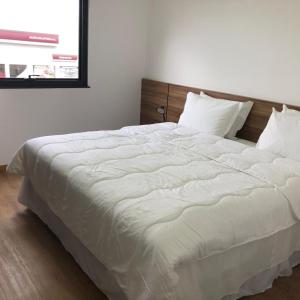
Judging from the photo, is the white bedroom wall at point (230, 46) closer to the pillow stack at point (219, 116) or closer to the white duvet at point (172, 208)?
the pillow stack at point (219, 116)

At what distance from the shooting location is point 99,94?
3.91m

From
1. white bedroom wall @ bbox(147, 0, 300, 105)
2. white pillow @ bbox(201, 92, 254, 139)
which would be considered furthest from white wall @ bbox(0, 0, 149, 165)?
white pillow @ bbox(201, 92, 254, 139)

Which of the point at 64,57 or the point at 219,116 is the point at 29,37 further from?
the point at 219,116

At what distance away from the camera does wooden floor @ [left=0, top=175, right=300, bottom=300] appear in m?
1.86

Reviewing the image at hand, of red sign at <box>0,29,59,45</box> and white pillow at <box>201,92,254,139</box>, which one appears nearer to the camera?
white pillow at <box>201,92,254,139</box>

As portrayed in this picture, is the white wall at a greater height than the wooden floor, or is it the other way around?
the white wall

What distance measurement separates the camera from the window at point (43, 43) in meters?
3.32

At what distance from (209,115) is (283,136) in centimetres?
74

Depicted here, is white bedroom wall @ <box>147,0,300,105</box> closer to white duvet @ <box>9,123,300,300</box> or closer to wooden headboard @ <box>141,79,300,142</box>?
wooden headboard @ <box>141,79,300,142</box>

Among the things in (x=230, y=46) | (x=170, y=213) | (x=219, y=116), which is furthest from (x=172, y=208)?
(x=230, y=46)

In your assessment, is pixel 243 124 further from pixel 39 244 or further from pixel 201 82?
pixel 39 244

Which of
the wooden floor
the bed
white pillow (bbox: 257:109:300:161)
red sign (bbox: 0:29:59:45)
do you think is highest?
red sign (bbox: 0:29:59:45)

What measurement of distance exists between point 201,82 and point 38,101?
5.56ft

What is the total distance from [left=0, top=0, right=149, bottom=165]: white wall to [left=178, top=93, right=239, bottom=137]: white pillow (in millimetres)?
1067
